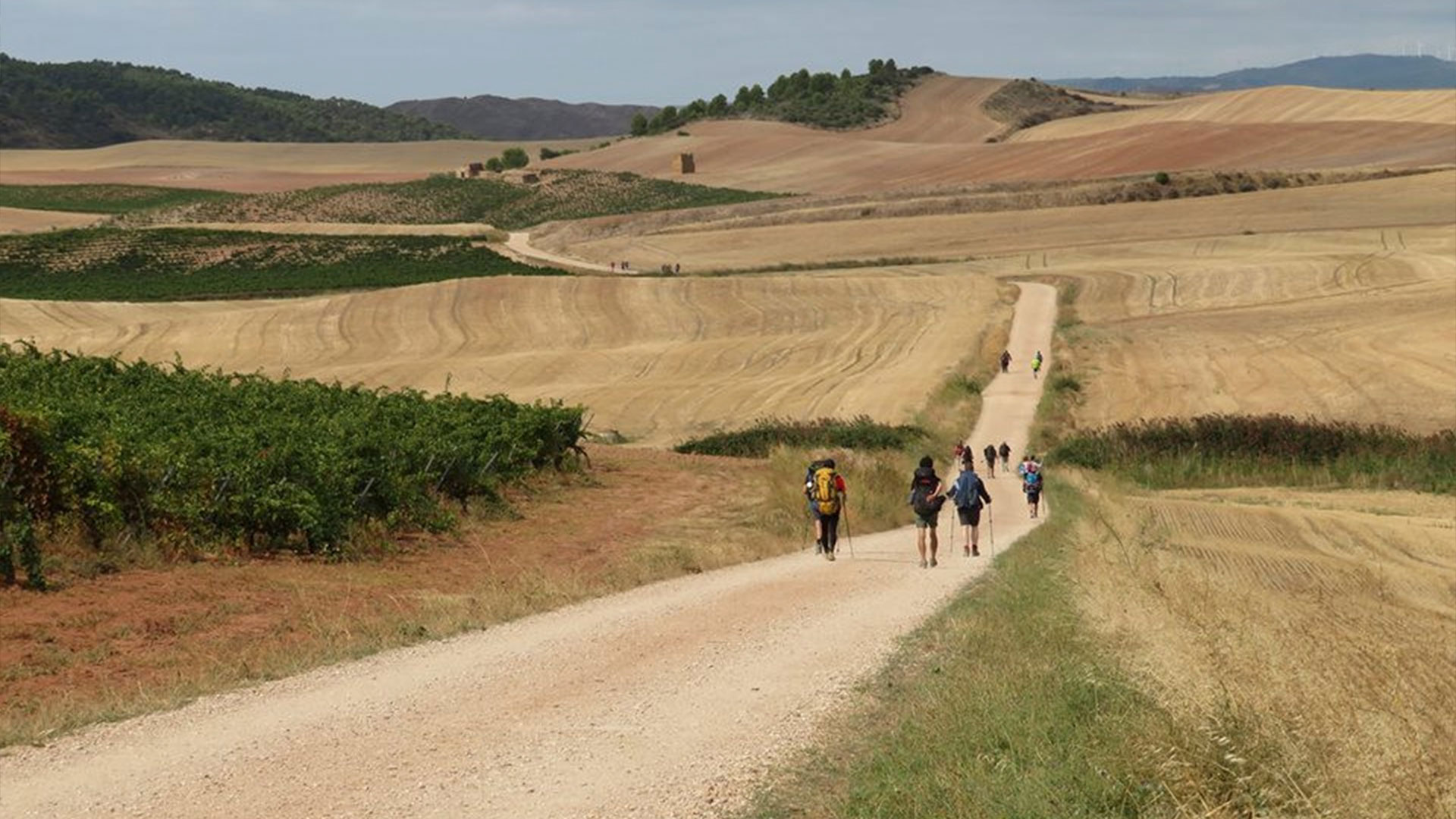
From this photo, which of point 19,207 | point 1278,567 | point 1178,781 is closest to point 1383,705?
point 1178,781

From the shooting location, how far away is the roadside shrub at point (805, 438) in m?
46.0

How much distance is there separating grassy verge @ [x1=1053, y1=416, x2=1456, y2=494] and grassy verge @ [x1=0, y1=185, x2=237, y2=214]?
12307 cm

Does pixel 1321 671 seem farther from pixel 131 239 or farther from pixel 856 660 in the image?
pixel 131 239

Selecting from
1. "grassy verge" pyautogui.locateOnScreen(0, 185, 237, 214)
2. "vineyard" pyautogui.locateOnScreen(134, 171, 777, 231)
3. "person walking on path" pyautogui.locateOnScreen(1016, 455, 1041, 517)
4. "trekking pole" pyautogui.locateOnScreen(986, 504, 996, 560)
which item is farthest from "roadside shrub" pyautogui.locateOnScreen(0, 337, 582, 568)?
"grassy verge" pyautogui.locateOnScreen(0, 185, 237, 214)

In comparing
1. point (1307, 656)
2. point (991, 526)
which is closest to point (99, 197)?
point (991, 526)

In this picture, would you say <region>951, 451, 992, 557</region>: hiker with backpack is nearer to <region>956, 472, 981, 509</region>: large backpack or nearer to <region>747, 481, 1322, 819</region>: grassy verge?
<region>956, 472, 981, 509</region>: large backpack

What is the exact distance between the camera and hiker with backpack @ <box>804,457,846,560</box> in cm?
2359

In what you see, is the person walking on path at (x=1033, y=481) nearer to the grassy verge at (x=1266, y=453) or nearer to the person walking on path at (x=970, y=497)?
the person walking on path at (x=970, y=497)

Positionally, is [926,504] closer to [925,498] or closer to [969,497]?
[925,498]

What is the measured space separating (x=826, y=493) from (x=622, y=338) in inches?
1978

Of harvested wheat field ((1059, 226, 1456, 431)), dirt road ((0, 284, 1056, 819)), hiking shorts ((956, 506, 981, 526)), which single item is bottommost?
harvested wheat field ((1059, 226, 1456, 431))

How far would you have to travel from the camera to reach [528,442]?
108 feet

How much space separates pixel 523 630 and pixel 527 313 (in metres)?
62.5

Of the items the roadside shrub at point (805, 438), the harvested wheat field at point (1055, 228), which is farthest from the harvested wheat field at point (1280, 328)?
the roadside shrub at point (805, 438)
